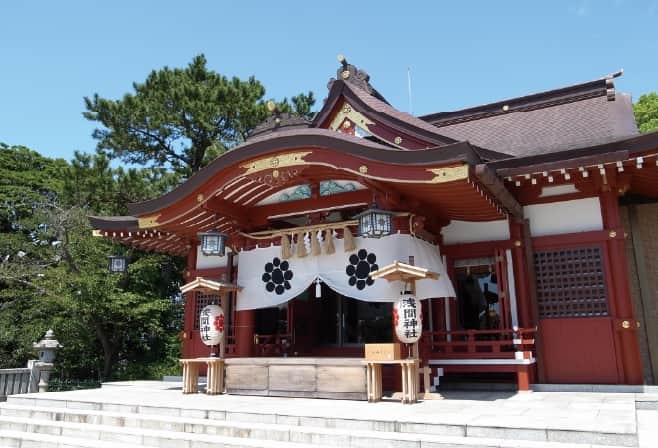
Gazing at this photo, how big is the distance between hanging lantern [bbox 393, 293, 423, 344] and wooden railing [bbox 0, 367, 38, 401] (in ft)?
32.5

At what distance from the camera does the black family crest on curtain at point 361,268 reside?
8.05 metres

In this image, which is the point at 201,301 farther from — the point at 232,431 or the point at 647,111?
the point at 647,111

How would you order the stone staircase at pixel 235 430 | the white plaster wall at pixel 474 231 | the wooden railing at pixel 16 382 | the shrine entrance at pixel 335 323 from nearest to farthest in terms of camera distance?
the stone staircase at pixel 235 430, the white plaster wall at pixel 474 231, the shrine entrance at pixel 335 323, the wooden railing at pixel 16 382

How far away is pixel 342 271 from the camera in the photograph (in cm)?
830

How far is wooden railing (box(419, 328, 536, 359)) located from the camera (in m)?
7.93

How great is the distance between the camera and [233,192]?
9.06 m

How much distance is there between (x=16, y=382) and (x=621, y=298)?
13.3 m

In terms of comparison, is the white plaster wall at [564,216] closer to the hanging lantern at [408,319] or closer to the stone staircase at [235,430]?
the hanging lantern at [408,319]

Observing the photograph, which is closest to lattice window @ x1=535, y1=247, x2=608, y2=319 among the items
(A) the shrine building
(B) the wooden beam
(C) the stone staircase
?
(A) the shrine building

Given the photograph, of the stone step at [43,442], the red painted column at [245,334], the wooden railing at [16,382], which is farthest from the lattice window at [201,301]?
the stone step at [43,442]

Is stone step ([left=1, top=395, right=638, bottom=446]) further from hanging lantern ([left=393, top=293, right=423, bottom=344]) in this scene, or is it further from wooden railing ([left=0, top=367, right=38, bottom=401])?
wooden railing ([left=0, top=367, right=38, bottom=401])

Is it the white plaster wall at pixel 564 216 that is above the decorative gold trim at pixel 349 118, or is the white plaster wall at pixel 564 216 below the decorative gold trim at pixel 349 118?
below

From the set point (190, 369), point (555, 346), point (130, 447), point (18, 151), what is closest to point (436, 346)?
point (555, 346)

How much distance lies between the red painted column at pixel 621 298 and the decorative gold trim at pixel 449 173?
3.23 metres
